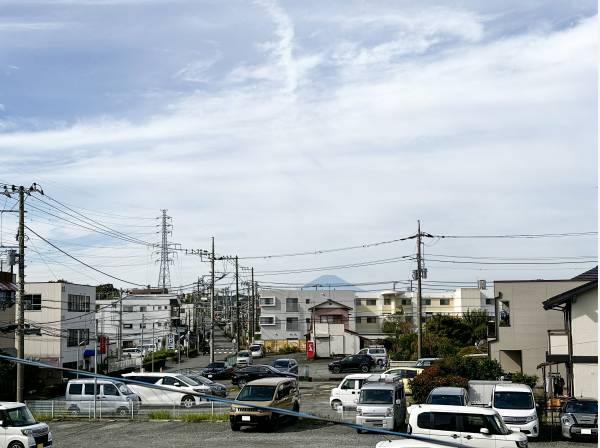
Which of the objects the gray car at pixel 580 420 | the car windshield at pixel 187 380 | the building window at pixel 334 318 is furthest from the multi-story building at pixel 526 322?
the building window at pixel 334 318

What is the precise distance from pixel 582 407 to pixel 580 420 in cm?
73

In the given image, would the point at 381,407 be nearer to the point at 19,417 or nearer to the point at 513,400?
the point at 513,400

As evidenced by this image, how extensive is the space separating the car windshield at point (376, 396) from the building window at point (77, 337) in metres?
38.8

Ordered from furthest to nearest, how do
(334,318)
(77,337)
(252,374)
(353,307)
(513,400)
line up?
(353,307) → (334,318) → (77,337) → (252,374) → (513,400)

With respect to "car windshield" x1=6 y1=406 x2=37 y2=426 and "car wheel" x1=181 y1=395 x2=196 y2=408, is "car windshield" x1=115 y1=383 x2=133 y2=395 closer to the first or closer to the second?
"car wheel" x1=181 y1=395 x2=196 y2=408

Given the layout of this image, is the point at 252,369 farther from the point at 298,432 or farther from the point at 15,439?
the point at 15,439

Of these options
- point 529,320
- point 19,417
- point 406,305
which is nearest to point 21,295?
point 19,417

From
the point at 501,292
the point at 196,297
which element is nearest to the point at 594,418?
the point at 501,292

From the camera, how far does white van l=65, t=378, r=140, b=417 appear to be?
96.9 ft

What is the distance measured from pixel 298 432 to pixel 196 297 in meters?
89.0

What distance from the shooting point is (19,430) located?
19297 mm

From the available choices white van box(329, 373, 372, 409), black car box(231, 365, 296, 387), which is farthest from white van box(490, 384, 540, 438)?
black car box(231, 365, 296, 387)

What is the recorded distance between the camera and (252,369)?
47000 millimetres

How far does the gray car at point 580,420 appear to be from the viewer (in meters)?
22.5
